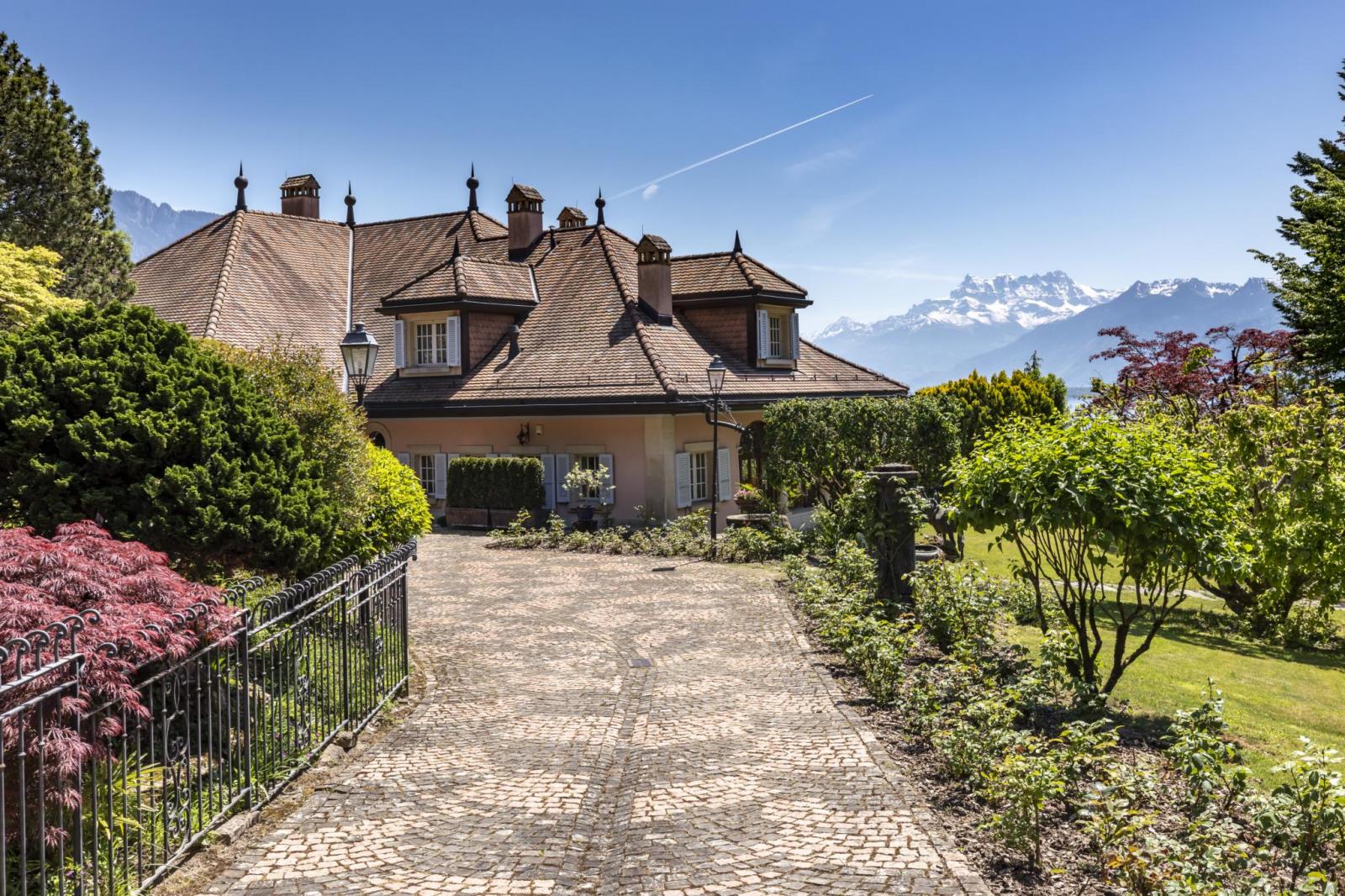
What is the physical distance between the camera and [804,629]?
12.5m

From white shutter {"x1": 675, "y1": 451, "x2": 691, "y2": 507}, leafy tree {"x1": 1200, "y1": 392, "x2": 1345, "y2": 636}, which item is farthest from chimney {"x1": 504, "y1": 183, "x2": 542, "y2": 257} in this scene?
leafy tree {"x1": 1200, "y1": 392, "x2": 1345, "y2": 636}

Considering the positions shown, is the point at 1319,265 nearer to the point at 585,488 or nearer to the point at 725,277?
the point at 725,277

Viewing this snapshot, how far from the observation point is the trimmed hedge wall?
943 inches

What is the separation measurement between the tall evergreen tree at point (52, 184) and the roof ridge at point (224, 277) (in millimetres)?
3017

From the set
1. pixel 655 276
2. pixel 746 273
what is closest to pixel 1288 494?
pixel 746 273

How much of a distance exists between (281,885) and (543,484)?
62.6ft

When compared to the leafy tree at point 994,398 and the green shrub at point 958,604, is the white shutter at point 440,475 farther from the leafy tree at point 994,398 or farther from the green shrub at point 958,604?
the green shrub at point 958,604

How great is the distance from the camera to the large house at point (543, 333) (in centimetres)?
2409

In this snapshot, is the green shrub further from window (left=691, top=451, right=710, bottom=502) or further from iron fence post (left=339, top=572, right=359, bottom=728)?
window (left=691, top=451, right=710, bottom=502)

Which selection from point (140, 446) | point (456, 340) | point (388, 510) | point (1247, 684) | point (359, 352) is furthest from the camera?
point (456, 340)

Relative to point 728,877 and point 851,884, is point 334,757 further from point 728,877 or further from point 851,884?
point 851,884

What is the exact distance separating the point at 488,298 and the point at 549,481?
225 inches

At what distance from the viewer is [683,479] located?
24.1 m

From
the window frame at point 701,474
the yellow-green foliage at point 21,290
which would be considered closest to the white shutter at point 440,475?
the window frame at point 701,474
